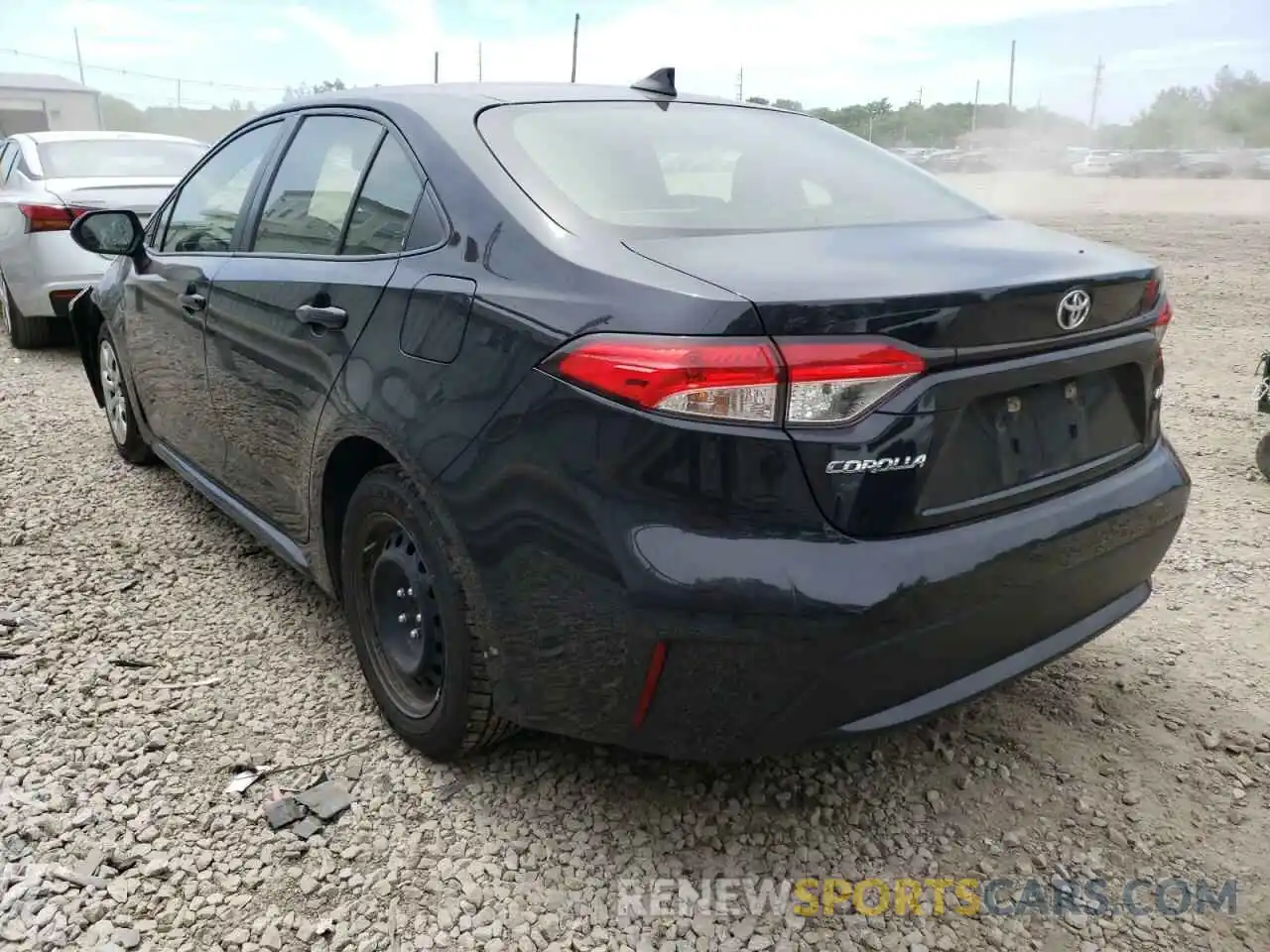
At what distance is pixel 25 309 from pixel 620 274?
6.54m

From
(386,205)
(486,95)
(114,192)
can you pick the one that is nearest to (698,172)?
(486,95)

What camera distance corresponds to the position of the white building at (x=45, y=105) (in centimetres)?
4100

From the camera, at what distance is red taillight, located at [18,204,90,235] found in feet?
21.3

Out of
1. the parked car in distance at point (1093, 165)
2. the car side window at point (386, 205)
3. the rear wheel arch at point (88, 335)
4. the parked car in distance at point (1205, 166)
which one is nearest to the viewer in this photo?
the car side window at point (386, 205)

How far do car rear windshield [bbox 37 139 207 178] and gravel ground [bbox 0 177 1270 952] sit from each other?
4.80 metres

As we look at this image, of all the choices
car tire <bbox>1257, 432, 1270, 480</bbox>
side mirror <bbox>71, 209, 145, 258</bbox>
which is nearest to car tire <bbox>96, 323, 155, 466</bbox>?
side mirror <bbox>71, 209, 145, 258</bbox>

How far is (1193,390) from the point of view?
242 inches

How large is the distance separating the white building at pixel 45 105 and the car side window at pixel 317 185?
44446 millimetres

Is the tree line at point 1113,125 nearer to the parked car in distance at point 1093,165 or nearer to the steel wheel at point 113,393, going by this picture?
the parked car in distance at point 1093,165

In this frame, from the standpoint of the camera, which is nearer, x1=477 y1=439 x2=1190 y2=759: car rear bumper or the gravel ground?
x1=477 y1=439 x2=1190 y2=759: car rear bumper

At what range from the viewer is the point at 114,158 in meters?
7.43

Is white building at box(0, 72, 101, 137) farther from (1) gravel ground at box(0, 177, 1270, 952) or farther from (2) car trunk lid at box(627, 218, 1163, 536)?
(2) car trunk lid at box(627, 218, 1163, 536)

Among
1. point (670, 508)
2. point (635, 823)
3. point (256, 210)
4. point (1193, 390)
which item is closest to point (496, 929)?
point (635, 823)

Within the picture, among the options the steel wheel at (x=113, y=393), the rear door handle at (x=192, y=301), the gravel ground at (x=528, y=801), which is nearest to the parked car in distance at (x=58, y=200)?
the steel wheel at (x=113, y=393)
